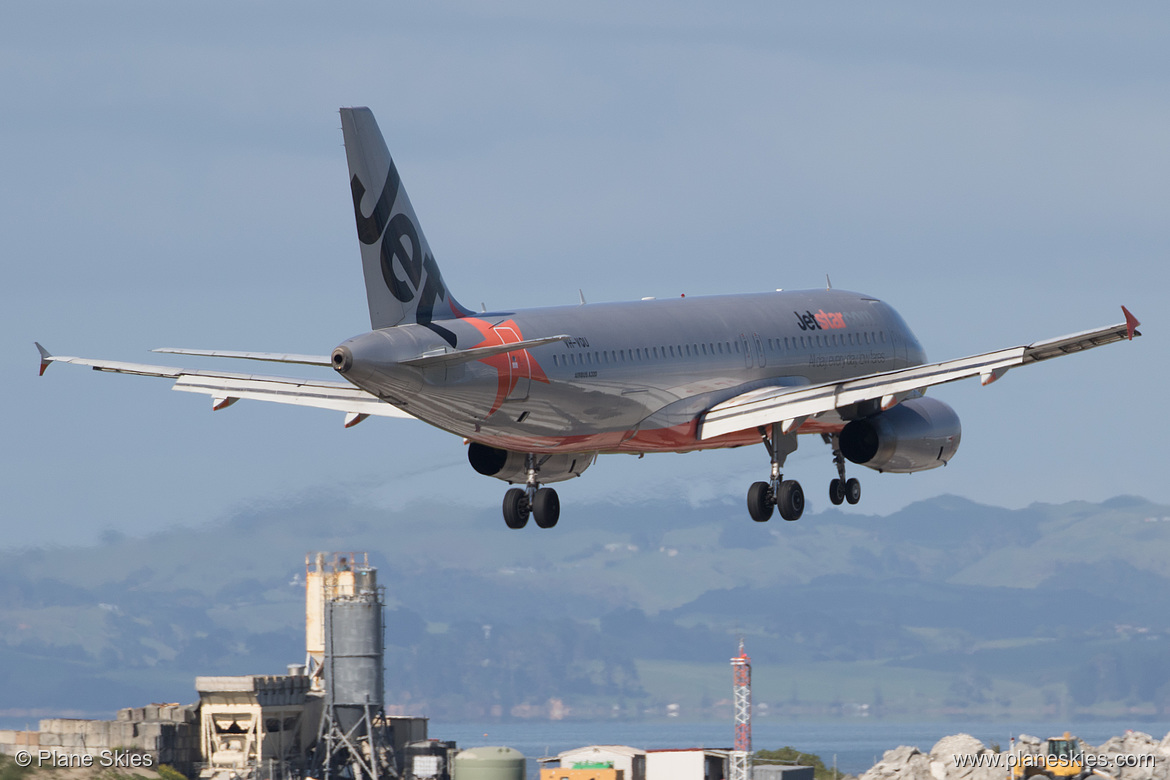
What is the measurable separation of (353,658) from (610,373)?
54.7m

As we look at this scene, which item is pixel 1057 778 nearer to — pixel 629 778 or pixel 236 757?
pixel 629 778

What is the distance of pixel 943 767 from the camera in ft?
335

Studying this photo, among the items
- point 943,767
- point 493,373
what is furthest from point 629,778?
point 493,373

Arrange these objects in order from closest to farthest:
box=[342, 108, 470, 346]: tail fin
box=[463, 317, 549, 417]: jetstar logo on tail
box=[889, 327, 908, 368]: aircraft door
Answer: box=[342, 108, 470, 346]: tail fin, box=[463, 317, 549, 417]: jetstar logo on tail, box=[889, 327, 908, 368]: aircraft door

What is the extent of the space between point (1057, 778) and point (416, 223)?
5820 cm

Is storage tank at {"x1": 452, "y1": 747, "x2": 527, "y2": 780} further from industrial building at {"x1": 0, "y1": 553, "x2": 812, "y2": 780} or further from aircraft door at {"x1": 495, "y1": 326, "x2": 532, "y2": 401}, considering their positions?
aircraft door at {"x1": 495, "y1": 326, "x2": 532, "y2": 401}

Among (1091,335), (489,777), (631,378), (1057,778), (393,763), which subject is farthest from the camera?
(393,763)

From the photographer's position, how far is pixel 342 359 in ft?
136

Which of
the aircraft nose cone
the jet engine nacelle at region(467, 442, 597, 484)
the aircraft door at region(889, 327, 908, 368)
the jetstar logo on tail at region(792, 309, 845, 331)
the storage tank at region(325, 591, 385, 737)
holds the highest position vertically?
the jetstar logo on tail at region(792, 309, 845, 331)

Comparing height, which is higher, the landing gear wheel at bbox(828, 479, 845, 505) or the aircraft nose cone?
the aircraft nose cone

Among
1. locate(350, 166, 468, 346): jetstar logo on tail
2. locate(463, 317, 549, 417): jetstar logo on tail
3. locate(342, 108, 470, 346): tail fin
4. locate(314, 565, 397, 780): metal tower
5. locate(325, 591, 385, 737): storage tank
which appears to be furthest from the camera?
locate(325, 591, 385, 737): storage tank

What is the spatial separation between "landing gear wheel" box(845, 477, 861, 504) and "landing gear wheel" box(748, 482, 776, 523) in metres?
3.01

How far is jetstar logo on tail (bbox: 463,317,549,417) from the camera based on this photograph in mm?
45000

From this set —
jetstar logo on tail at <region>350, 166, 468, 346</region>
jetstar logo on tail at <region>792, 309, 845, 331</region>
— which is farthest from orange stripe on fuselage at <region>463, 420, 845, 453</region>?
jetstar logo on tail at <region>350, 166, 468, 346</region>
